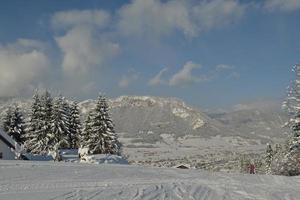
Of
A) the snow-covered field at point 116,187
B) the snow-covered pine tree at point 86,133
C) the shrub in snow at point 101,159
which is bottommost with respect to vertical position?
the snow-covered field at point 116,187

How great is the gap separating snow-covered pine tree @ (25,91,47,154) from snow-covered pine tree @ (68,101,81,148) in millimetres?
5745

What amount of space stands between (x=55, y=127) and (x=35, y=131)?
9.07 feet

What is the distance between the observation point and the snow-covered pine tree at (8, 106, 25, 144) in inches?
2515

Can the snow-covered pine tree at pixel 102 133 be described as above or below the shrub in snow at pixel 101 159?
above

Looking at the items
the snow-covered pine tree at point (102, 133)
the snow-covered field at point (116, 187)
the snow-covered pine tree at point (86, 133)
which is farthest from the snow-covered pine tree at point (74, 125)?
the snow-covered field at point (116, 187)

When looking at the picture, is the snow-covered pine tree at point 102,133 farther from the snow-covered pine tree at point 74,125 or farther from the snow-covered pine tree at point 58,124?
the snow-covered pine tree at point 74,125

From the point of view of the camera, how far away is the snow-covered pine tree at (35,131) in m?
61.5

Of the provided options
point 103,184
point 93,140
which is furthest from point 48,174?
point 93,140

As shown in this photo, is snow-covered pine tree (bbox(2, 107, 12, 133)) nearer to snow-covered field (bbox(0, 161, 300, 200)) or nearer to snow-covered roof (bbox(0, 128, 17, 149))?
snow-covered roof (bbox(0, 128, 17, 149))

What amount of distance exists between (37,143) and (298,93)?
3365 cm

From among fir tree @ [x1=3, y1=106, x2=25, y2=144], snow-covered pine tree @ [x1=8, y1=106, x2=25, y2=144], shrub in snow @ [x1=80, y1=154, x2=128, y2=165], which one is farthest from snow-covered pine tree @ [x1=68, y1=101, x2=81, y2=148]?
shrub in snow @ [x1=80, y1=154, x2=128, y2=165]

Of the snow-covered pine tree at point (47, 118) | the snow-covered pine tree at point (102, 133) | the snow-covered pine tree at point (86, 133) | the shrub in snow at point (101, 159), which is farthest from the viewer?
the snow-covered pine tree at point (47, 118)

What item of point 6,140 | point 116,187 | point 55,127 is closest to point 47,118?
point 55,127

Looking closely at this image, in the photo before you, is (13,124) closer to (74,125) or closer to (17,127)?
(17,127)
